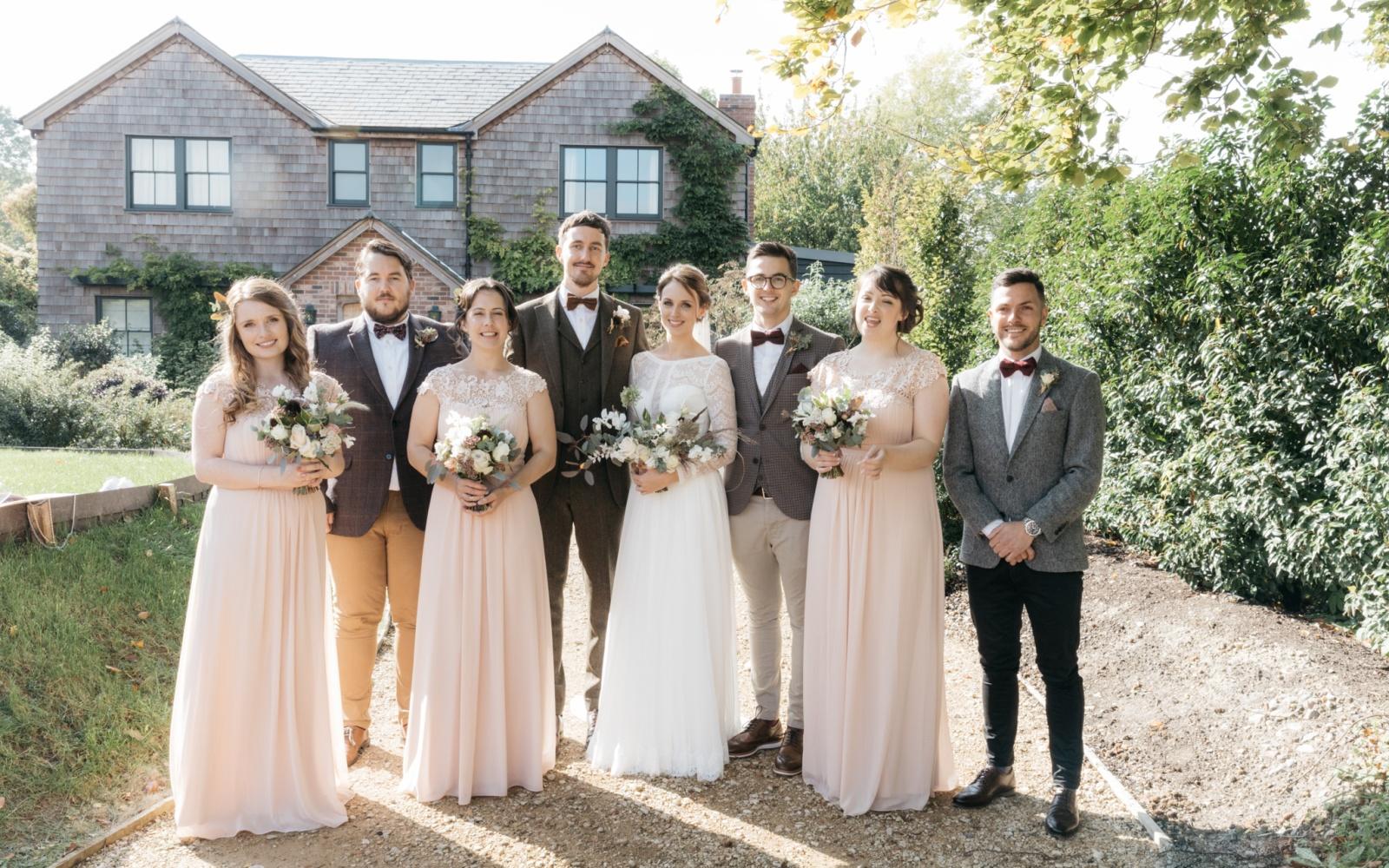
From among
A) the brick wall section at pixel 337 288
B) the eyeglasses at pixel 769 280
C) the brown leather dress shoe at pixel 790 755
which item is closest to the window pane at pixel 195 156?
the brick wall section at pixel 337 288

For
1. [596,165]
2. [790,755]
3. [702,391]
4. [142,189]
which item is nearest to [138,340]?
[142,189]

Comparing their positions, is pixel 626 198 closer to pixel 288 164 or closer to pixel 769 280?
pixel 288 164

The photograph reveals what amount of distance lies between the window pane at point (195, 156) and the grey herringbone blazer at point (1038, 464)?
62.6 ft

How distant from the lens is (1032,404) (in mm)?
4395

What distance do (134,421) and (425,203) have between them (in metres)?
7.92

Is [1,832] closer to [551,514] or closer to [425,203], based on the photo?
[551,514]

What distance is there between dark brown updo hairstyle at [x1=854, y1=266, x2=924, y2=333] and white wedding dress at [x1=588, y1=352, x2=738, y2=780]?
862mm

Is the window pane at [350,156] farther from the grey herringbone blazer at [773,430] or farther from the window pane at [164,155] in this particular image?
the grey herringbone blazer at [773,430]

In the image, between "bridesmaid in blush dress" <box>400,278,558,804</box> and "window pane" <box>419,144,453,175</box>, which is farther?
"window pane" <box>419,144,453,175</box>

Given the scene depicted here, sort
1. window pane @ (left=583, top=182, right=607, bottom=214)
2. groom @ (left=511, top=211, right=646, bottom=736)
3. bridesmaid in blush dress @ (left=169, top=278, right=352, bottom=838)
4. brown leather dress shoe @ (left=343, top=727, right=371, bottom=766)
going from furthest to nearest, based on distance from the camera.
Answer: window pane @ (left=583, top=182, right=607, bottom=214), groom @ (left=511, top=211, right=646, bottom=736), brown leather dress shoe @ (left=343, top=727, right=371, bottom=766), bridesmaid in blush dress @ (left=169, top=278, right=352, bottom=838)

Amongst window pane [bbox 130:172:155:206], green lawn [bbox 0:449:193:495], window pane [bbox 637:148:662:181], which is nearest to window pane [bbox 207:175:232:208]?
window pane [bbox 130:172:155:206]

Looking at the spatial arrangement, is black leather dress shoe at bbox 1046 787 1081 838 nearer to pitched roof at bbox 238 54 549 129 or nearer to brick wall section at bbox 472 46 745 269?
brick wall section at bbox 472 46 745 269

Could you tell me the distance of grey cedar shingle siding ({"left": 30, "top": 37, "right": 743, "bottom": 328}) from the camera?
19.5m

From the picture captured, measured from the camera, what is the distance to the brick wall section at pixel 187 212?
19.5 metres
